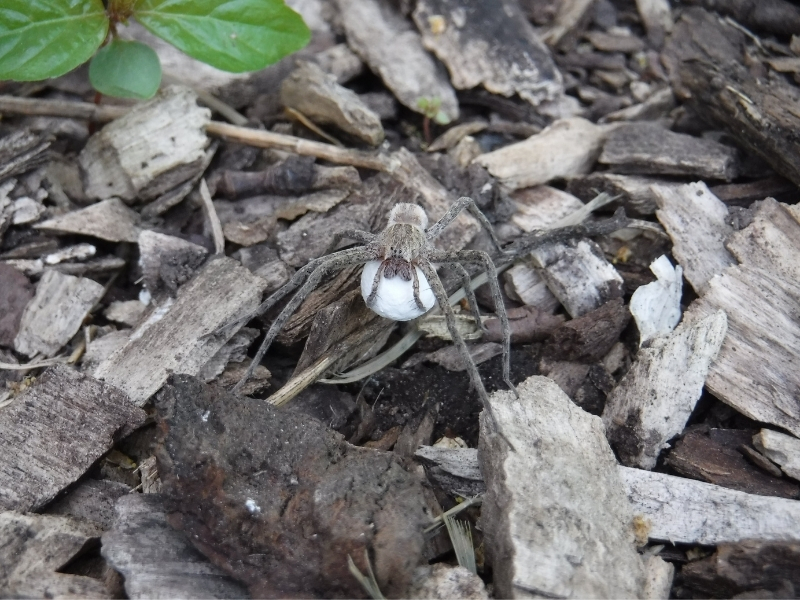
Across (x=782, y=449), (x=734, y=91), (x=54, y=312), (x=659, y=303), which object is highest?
(x=734, y=91)

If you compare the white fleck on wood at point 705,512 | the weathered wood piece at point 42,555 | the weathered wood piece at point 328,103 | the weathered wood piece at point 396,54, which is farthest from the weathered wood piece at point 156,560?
the weathered wood piece at point 396,54

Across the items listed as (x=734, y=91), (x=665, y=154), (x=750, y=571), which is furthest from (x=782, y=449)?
(x=734, y=91)

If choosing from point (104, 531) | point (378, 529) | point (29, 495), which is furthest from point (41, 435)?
point (378, 529)

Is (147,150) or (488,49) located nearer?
(147,150)

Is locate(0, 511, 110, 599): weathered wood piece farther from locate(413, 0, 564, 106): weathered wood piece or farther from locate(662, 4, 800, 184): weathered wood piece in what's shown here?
locate(662, 4, 800, 184): weathered wood piece

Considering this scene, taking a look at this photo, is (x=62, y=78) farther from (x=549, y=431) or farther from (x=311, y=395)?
(x=549, y=431)

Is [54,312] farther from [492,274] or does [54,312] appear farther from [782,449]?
[782,449]

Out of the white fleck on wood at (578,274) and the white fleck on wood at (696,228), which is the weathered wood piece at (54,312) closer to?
the white fleck on wood at (578,274)
